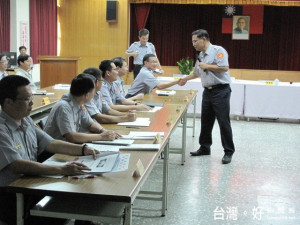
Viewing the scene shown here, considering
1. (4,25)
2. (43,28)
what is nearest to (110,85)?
(4,25)

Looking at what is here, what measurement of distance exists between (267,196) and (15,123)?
2401mm

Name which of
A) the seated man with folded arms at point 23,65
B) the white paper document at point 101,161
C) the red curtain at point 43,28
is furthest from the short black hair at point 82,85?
the red curtain at point 43,28

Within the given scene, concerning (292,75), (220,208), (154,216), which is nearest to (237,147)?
(220,208)

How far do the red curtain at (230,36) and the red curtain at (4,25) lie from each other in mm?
3368

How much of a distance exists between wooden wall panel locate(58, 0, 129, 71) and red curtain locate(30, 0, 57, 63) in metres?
0.31

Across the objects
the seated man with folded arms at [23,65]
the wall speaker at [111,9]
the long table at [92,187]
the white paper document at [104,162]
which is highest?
the wall speaker at [111,9]

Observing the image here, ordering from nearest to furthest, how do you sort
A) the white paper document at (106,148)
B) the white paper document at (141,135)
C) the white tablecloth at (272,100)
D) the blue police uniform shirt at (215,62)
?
the white paper document at (106,148) → the white paper document at (141,135) → the blue police uniform shirt at (215,62) → the white tablecloth at (272,100)

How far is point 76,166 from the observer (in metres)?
2.11

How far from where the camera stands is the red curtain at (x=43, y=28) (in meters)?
10.8

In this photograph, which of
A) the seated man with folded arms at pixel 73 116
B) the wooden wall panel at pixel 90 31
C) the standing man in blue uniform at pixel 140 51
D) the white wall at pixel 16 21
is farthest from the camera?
the wooden wall panel at pixel 90 31

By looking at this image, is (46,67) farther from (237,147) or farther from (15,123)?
(15,123)

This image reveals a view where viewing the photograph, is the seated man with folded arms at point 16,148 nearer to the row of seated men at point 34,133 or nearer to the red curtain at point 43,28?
the row of seated men at point 34,133

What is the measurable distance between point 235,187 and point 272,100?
138 inches

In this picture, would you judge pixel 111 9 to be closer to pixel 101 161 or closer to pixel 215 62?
pixel 215 62
